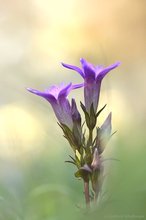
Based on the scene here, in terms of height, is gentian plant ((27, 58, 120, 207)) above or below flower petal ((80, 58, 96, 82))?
below

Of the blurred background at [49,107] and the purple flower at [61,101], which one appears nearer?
the blurred background at [49,107]

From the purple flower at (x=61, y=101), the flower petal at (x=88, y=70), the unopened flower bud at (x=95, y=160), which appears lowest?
the unopened flower bud at (x=95, y=160)

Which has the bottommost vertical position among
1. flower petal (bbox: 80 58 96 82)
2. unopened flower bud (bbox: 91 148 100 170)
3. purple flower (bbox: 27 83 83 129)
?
unopened flower bud (bbox: 91 148 100 170)

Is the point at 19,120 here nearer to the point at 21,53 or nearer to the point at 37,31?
the point at 21,53

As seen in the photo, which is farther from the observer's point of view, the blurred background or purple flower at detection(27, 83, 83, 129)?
purple flower at detection(27, 83, 83, 129)

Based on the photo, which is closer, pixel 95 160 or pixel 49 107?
pixel 95 160

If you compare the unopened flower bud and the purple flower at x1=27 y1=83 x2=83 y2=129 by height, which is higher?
the purple flower at x1=27 y1=83 x2=83 y2=129
